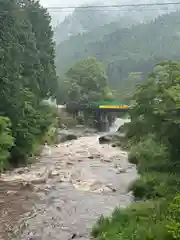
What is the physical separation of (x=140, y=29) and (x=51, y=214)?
11644 cm

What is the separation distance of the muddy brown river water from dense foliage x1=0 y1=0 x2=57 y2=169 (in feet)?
8.37

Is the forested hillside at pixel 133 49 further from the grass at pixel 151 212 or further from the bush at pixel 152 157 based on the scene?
the grass at pixel 151 212

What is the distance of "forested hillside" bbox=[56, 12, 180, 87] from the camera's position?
9819 centimetres

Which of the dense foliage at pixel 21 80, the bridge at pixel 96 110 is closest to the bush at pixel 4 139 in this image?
the dense foliage at pixel 21 80

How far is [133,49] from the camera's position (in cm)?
11275

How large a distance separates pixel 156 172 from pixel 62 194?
17.6 feet

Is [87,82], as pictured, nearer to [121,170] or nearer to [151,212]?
[121,170]

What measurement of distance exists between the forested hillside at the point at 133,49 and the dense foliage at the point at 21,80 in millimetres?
57106

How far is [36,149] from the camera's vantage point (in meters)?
33.6

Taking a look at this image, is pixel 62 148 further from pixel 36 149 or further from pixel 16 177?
pixel 16 177

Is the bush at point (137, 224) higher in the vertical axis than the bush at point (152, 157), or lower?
lower

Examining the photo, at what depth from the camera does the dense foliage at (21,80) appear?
27.9 metres

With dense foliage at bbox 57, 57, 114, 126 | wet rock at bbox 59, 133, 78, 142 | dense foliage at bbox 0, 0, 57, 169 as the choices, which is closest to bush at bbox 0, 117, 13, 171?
dense foliage at bbox 0, 0, 57, 169

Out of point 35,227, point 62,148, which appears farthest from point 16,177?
point 62,148
